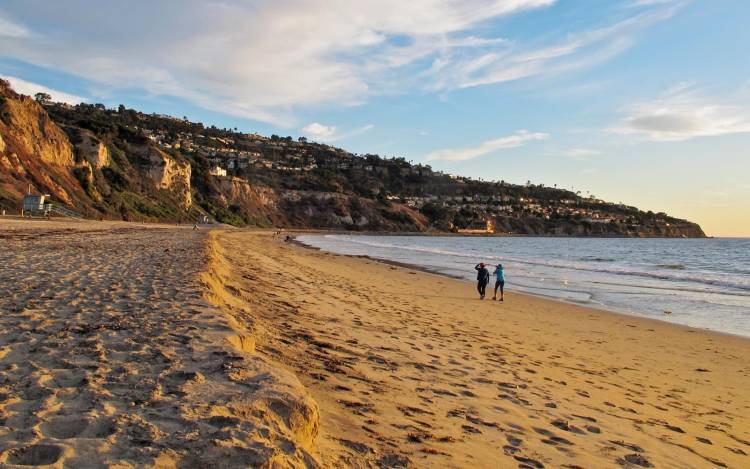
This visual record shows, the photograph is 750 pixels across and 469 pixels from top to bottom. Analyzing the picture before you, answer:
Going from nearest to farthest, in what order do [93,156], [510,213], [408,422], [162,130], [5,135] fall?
1. [408,422]
2. [5,135]
3. [93,156]
4. [162,130]
5. [510,213]

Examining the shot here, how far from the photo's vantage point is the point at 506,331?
11672mm

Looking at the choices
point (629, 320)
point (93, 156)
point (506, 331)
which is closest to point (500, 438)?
point (506, 331)

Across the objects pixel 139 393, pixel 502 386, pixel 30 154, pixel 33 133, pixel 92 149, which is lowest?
pixel 502 386

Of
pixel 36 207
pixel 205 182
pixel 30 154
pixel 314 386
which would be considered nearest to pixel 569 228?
pixel 205 182

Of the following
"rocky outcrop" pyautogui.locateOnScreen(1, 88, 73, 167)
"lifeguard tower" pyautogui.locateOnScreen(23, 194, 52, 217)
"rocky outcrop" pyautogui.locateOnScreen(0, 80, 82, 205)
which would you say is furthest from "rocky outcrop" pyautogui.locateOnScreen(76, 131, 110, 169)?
"lifeguard tower" pyautogui.locateOnScreen(23, 194, 52, 217)

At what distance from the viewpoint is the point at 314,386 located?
5164 millimetres

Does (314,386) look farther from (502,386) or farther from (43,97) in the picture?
(43,97)

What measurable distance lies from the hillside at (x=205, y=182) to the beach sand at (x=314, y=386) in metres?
46.2

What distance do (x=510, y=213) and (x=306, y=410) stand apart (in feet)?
636

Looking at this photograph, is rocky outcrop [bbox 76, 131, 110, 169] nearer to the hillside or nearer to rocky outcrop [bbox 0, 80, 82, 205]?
the hillside

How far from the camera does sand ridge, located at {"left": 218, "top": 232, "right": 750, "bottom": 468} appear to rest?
434 cm

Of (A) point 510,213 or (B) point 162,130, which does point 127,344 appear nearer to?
(B) point 162,130

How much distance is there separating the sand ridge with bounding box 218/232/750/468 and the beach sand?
0.03m

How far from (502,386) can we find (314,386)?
105 inches
